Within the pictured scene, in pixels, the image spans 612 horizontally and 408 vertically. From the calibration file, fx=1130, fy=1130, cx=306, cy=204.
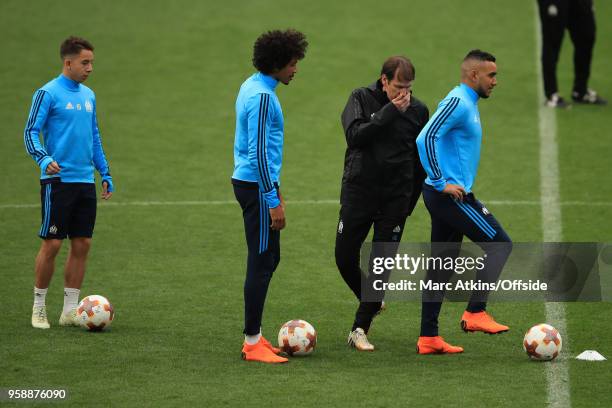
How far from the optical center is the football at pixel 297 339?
8492mm

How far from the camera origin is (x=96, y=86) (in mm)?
18734

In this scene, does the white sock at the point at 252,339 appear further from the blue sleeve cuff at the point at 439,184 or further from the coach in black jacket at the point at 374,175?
the blue sleeve cuff at the point at 439,184

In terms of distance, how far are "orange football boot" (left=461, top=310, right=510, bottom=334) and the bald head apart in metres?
1.85

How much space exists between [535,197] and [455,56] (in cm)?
629

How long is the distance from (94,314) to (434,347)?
2.73 m

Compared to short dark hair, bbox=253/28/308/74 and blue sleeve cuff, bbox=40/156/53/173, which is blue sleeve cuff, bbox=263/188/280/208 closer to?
short dark hair, bbox=253/28/308/74

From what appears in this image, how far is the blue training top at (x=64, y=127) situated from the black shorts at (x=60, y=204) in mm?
60

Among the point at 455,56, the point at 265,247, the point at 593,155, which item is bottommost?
the point at 265,247

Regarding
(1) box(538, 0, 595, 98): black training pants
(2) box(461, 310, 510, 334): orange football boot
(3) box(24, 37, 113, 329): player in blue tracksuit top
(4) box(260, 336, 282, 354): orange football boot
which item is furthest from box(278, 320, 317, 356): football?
(1) box(538, 0, 595, 98): black training pants

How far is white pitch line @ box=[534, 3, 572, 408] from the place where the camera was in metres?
7.67

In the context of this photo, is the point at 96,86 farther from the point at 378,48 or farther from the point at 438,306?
the point at 438,306

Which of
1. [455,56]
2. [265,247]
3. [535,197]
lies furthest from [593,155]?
[265,247]

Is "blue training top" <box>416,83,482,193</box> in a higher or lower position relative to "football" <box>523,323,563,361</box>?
higher

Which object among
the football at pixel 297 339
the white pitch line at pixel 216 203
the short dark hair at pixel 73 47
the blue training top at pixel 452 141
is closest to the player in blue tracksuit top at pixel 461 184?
the blue training top at pixel 452 141
